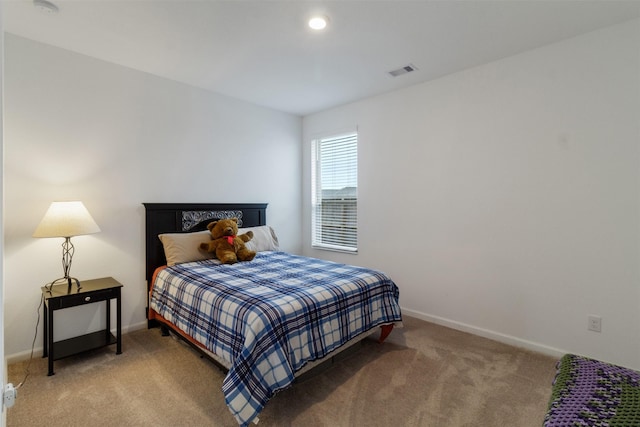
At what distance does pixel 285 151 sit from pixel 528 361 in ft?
12.0

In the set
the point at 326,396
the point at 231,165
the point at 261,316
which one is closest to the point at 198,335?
the point at 261,316

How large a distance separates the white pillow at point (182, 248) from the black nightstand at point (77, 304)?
511 mm

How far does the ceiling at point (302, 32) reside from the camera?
2170 millimetres

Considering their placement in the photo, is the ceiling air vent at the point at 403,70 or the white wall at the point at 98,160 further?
the ceiling air vent at the point at 403,70

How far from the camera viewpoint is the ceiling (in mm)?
2170

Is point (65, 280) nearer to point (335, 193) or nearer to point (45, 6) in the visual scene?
point (45, 6)

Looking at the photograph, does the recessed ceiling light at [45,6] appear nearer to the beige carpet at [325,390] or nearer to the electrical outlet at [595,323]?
the beige carpet at [325,390]

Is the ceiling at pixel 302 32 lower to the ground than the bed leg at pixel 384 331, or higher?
higher

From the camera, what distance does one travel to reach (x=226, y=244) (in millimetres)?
3242

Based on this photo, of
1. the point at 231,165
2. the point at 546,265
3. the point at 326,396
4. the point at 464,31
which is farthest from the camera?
the point at 231,165

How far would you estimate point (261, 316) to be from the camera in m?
1.89

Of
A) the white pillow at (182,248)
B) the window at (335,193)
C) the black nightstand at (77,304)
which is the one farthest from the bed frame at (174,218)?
the window at (335,193)

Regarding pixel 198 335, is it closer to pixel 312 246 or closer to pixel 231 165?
pixel 231 165

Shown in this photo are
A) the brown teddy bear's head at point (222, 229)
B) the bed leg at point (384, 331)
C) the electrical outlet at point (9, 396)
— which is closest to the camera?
the electrical outlet at point (9, 396)
